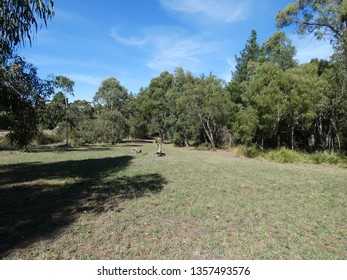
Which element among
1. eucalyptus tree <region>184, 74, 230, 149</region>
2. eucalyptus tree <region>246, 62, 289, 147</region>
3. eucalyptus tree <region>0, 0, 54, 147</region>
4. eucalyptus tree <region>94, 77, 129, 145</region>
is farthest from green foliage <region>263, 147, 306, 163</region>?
eucalyptus tree <region>94, 77, 129, 145</region>

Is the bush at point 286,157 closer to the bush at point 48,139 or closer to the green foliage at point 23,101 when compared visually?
the green foliage at point 23,101

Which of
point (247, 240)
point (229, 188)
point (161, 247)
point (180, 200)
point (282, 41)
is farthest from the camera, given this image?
point (282, 41)

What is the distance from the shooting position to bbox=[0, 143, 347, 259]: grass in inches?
131

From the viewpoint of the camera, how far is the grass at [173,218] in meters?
3.33

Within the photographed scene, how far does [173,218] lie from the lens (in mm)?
4570

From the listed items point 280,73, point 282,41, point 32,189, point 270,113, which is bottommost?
point 32,189

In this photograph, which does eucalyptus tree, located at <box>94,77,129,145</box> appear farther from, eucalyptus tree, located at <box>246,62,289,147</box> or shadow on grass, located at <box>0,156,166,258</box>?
shadow on grass, located at <box>0,156,166,258</box>

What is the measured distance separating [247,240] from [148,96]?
29.4 metres

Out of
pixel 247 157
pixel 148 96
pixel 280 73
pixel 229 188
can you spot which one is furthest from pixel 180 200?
pixel 148 96

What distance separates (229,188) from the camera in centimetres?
695

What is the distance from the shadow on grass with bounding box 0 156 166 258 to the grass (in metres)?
0.02

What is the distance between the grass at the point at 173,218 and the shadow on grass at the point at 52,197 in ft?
0.07

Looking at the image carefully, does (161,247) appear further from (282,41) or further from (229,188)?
(282,41)

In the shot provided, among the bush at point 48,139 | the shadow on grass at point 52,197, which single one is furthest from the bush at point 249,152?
the bush at point 48,139
